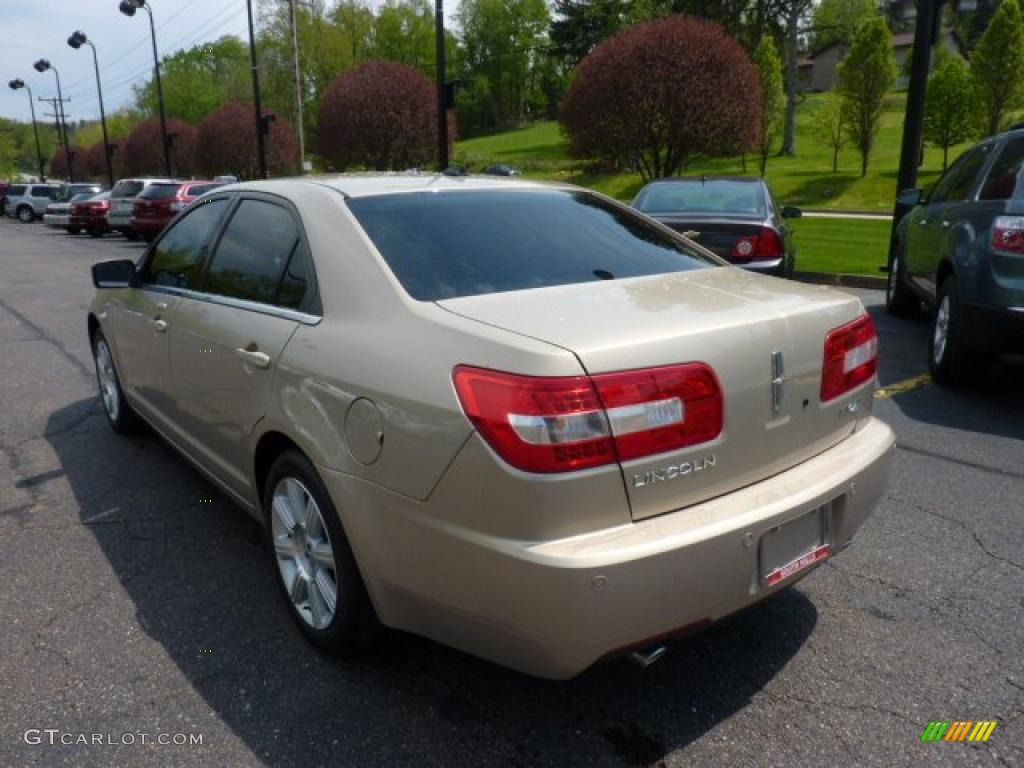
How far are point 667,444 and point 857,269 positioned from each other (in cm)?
1120

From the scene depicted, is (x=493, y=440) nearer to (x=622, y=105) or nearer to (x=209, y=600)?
(x=209, y=600)

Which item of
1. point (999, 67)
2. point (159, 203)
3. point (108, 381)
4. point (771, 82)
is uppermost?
point (771, 82)

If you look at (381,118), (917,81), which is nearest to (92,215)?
(381,118)

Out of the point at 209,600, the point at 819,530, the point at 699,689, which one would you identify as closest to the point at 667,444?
the point at 819,530

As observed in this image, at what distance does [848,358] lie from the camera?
106 inches

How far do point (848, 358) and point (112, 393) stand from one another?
4.26 metres

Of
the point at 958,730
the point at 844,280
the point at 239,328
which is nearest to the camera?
the point at 958,730

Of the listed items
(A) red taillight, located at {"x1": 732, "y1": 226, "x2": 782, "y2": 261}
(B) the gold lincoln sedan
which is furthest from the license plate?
(A) red taillight, located at {"x1": 732, "y1": 226, "x2": 782, "y2": 261}

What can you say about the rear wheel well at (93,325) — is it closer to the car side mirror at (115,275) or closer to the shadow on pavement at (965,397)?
the car side mirror at (115,275)

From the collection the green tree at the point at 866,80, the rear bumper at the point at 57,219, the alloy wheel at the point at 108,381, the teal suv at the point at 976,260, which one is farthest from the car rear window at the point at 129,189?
the green tree at the point at 866,80

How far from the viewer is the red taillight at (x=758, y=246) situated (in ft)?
24.7

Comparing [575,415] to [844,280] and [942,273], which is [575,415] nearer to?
[942,273]

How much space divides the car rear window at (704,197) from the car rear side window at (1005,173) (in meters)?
2.36

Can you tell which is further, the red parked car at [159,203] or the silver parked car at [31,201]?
the silver parked car at [31,201]
